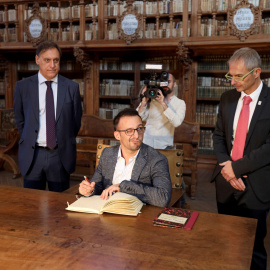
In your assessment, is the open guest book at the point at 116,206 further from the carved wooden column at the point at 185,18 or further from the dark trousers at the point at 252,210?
the carved wooden column at the point at 185,18

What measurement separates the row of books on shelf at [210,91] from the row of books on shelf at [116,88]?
1261mm

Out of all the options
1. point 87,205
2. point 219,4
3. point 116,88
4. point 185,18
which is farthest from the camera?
point 116,88

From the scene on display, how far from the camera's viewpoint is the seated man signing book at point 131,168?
173 centimetres

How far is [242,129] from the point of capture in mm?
1990

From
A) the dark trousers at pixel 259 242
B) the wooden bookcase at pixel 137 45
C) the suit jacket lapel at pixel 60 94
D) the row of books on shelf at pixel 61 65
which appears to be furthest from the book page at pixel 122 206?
the row of books on shelf at pixel 61 65

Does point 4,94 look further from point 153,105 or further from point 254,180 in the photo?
point 254,180

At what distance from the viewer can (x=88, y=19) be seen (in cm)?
593

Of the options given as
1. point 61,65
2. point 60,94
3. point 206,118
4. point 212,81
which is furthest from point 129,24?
point 60,94

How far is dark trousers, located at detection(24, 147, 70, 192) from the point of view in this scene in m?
2.44

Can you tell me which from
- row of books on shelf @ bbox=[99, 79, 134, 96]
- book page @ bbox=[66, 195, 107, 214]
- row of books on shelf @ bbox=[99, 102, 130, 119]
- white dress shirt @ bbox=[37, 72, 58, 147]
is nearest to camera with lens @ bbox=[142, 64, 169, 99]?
white dress shirt @ bbox=[37, 72, 58, 147]

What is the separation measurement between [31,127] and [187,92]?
377cm

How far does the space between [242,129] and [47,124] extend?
1.41 metres

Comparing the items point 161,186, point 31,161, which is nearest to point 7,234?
point 161,186

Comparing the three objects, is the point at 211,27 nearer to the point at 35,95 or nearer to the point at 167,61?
the point at 167,61
